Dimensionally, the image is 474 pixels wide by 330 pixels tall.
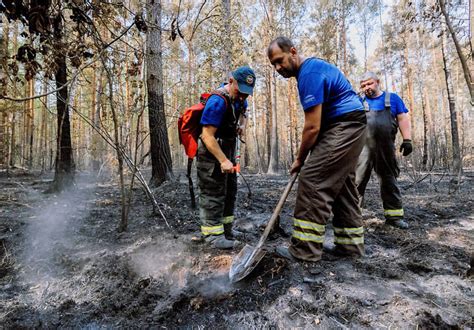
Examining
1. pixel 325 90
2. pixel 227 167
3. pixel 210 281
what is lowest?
pixel 210 281

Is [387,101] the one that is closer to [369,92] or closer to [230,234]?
[369,92]

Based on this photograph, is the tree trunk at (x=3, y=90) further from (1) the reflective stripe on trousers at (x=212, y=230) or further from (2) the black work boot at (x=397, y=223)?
(2) the black work boot at (x=397, y=223)

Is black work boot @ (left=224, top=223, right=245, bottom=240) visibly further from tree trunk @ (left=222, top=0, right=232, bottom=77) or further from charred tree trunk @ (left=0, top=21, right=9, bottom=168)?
tree trunk @ (left=222, top=0, right=232, bottom=77)

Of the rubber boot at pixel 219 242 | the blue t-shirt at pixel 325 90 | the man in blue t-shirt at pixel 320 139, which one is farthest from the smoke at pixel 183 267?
the blue t-shirt at pixel 325 90

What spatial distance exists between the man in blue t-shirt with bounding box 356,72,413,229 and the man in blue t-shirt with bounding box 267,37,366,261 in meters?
1.34

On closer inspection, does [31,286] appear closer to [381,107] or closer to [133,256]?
[133,256]

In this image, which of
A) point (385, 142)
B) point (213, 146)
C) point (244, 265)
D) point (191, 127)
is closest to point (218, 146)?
point (213, 146)

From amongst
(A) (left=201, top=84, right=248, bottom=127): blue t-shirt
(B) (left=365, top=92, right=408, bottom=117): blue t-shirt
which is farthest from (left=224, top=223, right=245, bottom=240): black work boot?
(B) (left=365, top=92, right=408, bottom=117): blue t-shirt

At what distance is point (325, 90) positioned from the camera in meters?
2.25

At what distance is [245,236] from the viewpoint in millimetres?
3289

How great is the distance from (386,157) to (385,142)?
192mm

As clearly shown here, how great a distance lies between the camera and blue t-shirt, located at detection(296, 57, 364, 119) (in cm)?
217

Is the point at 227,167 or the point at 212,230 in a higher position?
the point at 227,167

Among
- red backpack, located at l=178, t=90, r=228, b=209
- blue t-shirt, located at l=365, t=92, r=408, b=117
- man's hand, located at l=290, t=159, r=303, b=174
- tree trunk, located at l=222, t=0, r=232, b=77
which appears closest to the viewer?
man's hand, located at l=290, t=159, r=303, b=174
